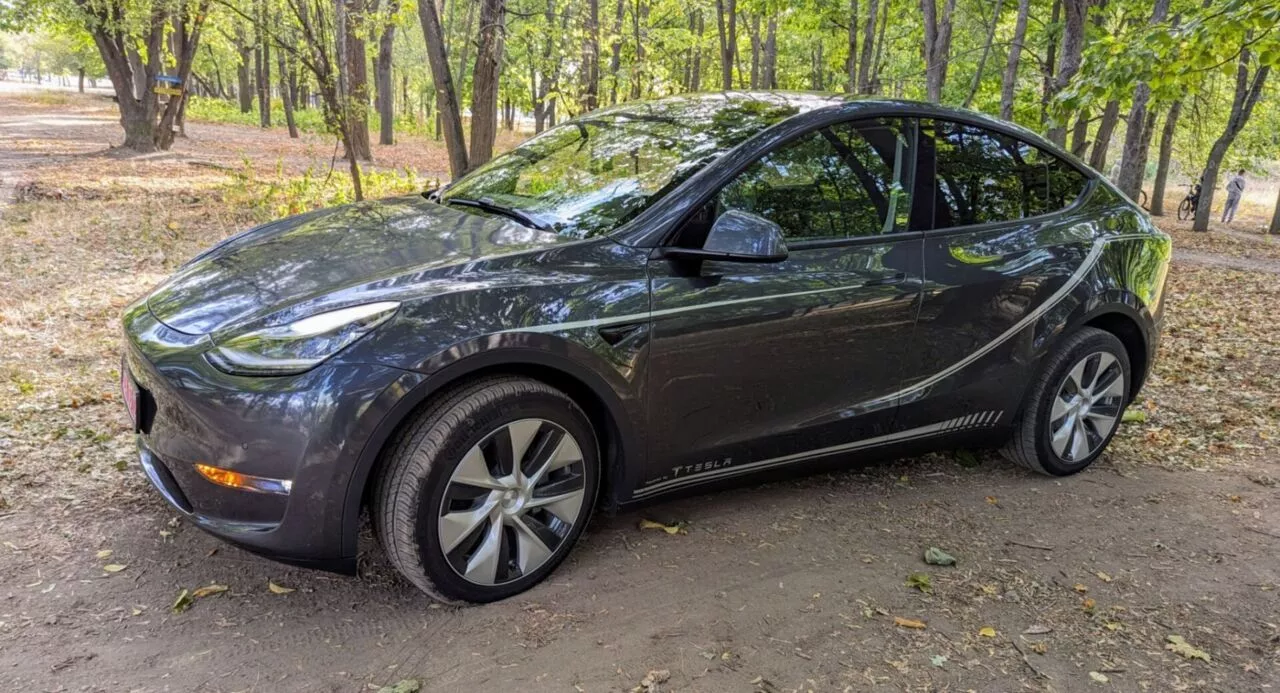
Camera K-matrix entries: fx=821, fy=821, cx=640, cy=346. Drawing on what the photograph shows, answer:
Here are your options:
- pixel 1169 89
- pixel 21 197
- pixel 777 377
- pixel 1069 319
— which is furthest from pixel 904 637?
pixel 21 197

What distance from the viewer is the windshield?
3.12m

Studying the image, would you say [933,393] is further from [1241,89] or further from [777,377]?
[1241,89]

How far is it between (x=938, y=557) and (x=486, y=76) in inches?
258

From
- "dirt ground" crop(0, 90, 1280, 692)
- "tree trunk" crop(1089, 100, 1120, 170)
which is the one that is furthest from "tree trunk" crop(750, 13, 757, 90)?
"dirt ground" crop(0, 90, 1280, 692)

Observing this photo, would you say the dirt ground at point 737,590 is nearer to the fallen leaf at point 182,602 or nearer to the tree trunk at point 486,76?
the fallen leaf at point 182,602

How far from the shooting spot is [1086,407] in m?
4.07

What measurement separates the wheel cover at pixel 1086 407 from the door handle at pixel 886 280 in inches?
47.9

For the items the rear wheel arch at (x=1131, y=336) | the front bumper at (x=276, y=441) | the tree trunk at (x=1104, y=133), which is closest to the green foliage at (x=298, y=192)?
the front bumper at (x=276, y=441)

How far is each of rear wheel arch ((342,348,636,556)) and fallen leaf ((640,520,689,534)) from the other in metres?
0.35

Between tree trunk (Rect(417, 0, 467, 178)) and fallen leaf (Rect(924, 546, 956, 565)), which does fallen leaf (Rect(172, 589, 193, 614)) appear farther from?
tree trunk (Rect(417, 0, 467, 178))

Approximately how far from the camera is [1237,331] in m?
7.45

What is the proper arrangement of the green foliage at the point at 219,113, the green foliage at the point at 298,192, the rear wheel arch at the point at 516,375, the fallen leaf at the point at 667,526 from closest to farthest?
the rear wheel arch at the point at 516,375
the fallen leaf at the point at 667,526
the green foliage at the point at 298,192
the green foliage at the point at 219,113

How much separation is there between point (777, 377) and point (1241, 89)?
1907 centimetres

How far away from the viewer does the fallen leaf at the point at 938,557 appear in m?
3.22
